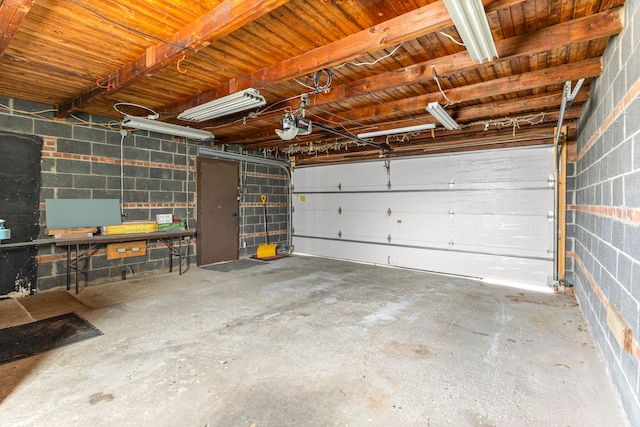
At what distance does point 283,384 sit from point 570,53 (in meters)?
3.57

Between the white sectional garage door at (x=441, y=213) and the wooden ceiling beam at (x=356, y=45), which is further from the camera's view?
the white sectional garage door at (x=441, y=213)

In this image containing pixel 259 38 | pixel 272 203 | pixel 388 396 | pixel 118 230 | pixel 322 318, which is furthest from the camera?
pixel 272 203

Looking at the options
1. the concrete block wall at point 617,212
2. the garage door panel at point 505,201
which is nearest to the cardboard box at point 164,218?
the garage door panel at point 505,201

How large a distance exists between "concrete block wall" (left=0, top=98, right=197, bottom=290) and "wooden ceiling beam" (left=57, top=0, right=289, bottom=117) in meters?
1.55

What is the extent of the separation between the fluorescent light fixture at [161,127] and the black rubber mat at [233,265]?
7.82 ft

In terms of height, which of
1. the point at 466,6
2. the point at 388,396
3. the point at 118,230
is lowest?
the point at 388,396

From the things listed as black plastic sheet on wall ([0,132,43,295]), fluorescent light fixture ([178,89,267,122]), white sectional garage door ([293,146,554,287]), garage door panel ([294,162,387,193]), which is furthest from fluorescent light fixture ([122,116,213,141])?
white sectional garage door ([293,146,554,287])

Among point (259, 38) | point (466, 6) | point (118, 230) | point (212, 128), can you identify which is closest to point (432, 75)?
point (466, 6)

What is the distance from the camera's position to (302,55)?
2.78 metres

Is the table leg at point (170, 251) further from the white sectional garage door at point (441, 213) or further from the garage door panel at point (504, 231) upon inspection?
the garage door panel at point (504, 231)

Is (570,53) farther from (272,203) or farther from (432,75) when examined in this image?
(272,203)

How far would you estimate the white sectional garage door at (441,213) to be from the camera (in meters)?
4.84

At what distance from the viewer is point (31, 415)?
178 cm

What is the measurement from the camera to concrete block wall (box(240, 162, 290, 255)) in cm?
691
